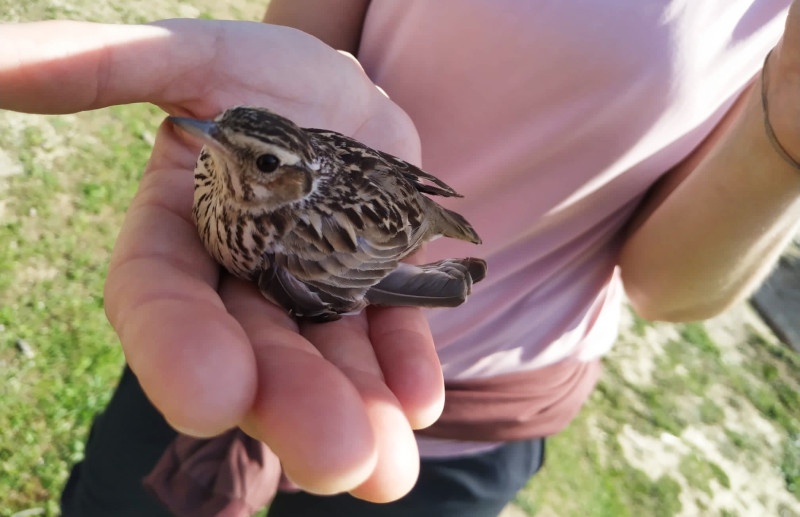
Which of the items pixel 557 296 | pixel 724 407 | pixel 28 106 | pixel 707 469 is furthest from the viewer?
pixel 724 407

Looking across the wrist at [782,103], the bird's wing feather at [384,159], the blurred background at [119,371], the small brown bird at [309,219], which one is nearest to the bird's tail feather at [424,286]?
the small brown bird at [309,219]

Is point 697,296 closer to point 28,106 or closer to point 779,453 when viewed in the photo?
point 28,106

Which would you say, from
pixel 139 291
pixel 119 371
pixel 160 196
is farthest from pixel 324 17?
pixel 119 371

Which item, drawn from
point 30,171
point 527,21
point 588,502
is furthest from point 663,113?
point 30,171

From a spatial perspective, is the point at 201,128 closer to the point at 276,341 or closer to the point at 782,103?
the point at 276,341

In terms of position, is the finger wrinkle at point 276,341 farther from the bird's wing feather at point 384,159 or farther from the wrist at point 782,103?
the wrist at point 782,103
